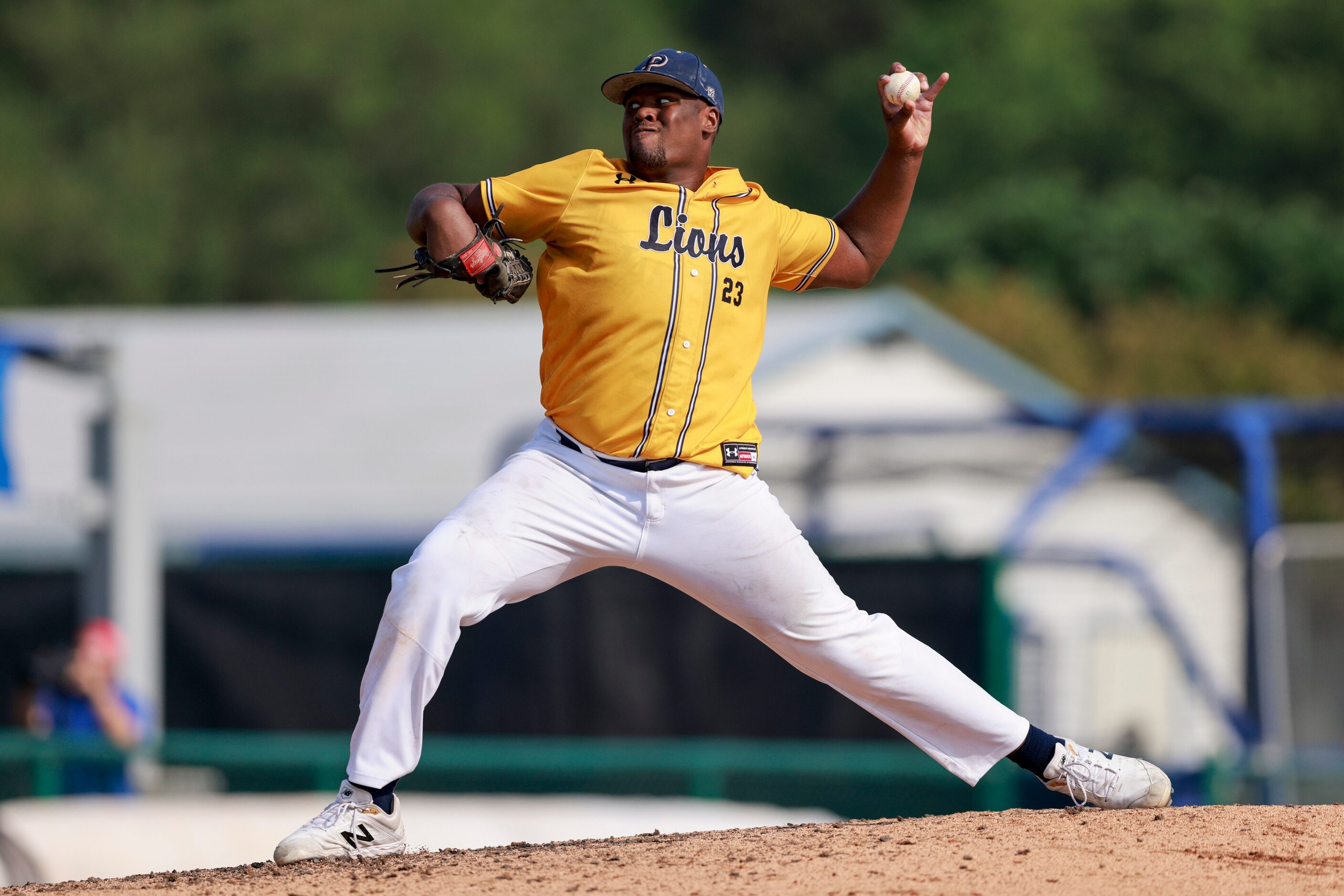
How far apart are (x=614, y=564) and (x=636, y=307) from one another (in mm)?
702

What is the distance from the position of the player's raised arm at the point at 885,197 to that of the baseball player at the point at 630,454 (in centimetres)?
41

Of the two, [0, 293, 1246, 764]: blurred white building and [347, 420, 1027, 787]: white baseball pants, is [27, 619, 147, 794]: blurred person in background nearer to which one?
[0, 293, 1246, 764]: blurred white building

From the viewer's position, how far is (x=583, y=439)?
4.90 metres

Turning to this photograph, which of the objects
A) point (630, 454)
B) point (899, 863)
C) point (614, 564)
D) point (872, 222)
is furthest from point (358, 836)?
point (872, 222)

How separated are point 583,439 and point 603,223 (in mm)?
594

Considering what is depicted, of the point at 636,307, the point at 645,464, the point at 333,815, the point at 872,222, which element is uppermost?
the point at 872,222

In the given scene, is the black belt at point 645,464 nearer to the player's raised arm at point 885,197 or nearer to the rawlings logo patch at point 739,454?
the rawlings logo patch at point 739,454

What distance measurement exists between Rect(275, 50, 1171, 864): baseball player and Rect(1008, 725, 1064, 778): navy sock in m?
0.12

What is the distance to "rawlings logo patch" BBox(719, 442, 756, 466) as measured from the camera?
495cm

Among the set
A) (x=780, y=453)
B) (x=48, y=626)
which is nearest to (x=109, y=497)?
(x=48, y=626)

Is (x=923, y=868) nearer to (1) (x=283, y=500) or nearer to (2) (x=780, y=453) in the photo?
(2) (x=780, y=453)

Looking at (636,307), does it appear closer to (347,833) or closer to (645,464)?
(645,464)

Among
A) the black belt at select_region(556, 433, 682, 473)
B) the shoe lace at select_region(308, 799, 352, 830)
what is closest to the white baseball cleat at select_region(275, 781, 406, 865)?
the shoe lace at select_region(308, 799, 352, 830)

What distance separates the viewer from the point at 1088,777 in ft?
17.4
